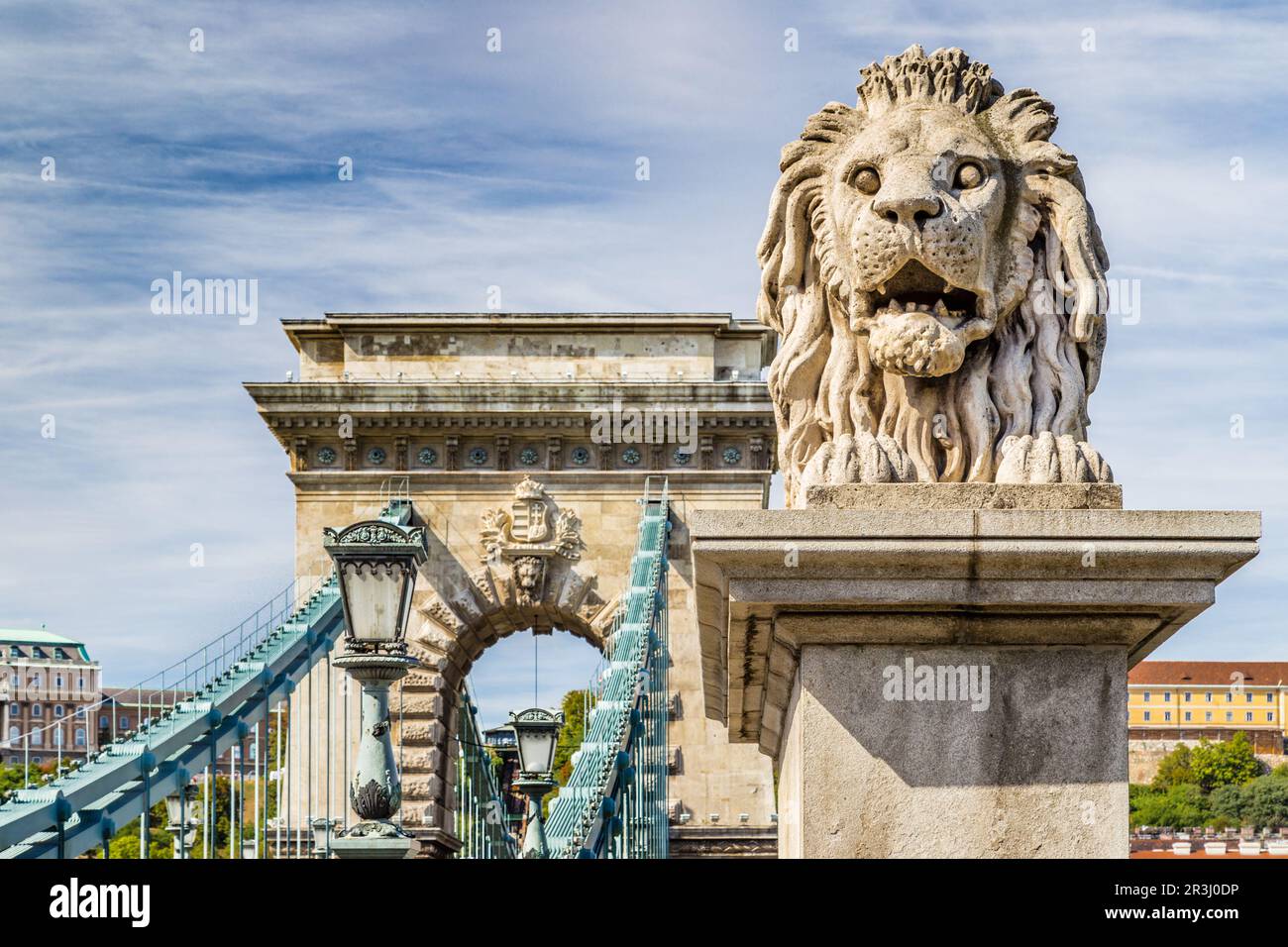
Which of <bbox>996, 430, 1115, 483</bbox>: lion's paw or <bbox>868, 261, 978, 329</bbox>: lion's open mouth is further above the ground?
<bbox>868, 261, 978, 329</bbox>: lion's open mouth

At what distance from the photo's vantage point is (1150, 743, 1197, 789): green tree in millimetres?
116700

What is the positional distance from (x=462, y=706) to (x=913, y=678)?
64.6 feet

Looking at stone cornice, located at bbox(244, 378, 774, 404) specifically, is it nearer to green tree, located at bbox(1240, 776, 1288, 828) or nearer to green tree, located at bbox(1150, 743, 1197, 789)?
green tree, located at bbox(1240, 776, 1288, 828)

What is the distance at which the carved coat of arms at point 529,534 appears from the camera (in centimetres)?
2847

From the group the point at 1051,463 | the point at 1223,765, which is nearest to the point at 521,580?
the point at 1051,463

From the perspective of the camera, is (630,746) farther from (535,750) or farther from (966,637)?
(966,637)

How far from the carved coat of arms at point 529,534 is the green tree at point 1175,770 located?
93627mm

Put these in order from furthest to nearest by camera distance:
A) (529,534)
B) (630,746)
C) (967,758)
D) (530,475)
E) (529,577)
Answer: (530,475), (529,534), (529,577), (630,746), (967,758)

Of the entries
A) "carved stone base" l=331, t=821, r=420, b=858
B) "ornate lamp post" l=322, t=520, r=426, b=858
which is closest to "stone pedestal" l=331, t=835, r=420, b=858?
"carved stone base" l=331, t=821, r=420, b=858

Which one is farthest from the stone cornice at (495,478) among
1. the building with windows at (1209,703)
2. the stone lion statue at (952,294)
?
the building with windows at (1209,703)

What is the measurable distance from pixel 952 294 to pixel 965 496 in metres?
0.52

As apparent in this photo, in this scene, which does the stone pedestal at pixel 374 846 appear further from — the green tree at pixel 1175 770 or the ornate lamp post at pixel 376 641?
the green tree at pixel 1175 770

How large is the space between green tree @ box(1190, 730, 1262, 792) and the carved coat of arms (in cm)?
9362

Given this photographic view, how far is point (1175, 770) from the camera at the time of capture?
388ft
